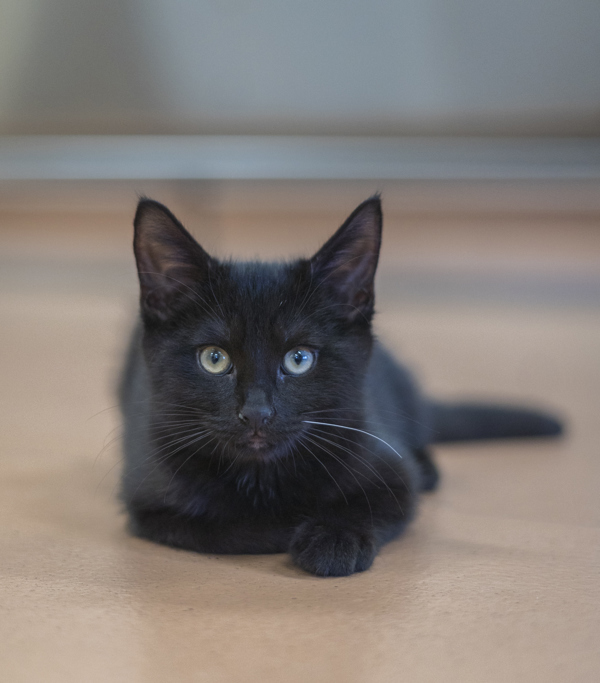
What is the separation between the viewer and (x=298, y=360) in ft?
3.84

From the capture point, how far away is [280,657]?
850 mm

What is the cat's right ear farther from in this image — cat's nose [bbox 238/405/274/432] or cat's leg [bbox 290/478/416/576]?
cat's leg [bbox 290/478/416/576]

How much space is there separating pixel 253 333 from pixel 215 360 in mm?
79

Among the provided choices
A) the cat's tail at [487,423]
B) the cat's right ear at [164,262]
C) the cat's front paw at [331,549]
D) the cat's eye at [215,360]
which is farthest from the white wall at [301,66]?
the cat's front paw at [331,549]

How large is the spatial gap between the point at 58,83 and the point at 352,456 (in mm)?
2033

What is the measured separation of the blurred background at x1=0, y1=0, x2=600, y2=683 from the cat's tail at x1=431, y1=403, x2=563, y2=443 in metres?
0.07

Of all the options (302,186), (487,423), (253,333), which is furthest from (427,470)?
(302,186)

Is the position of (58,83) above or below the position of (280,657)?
above

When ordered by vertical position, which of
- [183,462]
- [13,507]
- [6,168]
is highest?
[6,168]

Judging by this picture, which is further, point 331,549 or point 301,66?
point 301,66

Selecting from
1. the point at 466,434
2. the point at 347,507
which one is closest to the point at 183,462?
the point at 347,507

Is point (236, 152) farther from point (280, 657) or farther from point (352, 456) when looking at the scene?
point (280, 657)

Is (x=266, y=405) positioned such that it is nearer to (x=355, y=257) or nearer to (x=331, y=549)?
(x=331, y=549)

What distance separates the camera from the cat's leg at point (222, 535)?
117 cm
